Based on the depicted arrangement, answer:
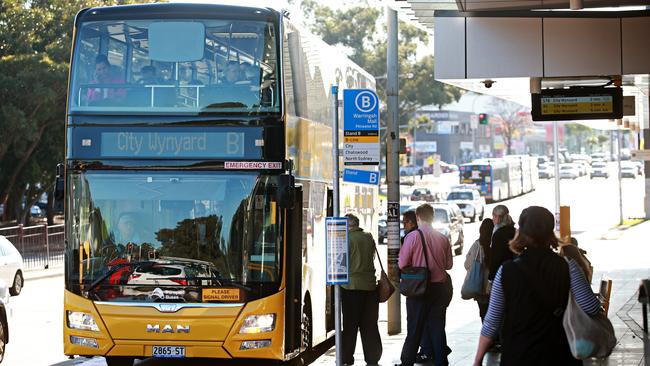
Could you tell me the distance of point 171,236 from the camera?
12.5 meters

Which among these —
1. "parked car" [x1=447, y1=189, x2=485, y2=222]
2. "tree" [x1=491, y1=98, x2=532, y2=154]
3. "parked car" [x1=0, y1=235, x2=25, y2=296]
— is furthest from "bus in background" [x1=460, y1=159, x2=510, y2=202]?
"tree" [x1=491, y1=98, x2=532, y2=154]

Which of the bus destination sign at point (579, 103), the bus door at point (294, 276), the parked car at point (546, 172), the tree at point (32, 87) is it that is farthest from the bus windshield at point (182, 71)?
the parked car at point (546, 172)

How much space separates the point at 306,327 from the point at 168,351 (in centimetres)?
206

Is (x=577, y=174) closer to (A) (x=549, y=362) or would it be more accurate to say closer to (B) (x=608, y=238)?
(B) (x=608, y=238)

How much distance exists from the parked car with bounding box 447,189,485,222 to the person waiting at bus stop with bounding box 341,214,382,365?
4780 centimetres

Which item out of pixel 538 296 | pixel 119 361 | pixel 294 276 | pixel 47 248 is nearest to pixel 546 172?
pixel 47 248

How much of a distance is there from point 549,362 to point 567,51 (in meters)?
10.9

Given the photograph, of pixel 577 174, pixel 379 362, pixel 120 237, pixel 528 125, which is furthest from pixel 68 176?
pixel 528 125

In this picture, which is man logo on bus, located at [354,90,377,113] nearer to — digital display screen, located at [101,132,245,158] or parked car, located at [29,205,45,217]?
digital display screen, located at [101,132,245,158]

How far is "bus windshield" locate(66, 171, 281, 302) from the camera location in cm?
1255

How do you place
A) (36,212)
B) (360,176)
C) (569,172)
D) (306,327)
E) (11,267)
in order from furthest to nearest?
(569,172), (36,212), (11,267), (306,327), (360,176)

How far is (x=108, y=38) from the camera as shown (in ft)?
42.1

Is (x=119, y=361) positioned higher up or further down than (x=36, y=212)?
further down

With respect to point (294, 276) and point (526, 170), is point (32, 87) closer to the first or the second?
point (294, 276)
